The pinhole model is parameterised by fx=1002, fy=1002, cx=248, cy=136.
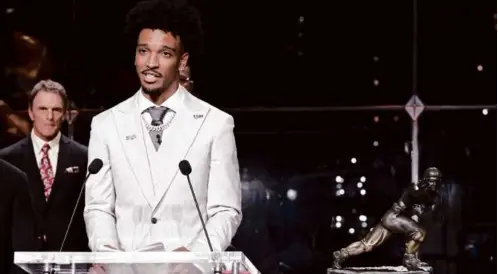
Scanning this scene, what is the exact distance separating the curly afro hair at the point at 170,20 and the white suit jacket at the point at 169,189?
1.09 ft

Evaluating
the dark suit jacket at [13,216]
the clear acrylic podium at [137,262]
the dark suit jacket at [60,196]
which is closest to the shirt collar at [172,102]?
the dark suit jacket at [60,196]

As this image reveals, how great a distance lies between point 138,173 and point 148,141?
0.15m

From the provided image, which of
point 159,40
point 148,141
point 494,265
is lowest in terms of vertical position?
point 494,265

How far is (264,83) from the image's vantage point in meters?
4.49

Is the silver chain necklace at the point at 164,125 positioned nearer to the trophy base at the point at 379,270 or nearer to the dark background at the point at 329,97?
the dark background at the point at 329,97

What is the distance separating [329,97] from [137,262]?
6.02 feet

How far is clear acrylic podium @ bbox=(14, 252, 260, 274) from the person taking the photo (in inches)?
112

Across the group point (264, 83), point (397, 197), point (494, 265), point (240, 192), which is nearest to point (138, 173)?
point (240, 192)

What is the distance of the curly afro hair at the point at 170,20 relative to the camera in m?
4.04

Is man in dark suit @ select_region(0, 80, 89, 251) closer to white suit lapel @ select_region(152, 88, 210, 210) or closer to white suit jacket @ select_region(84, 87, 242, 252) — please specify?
white suit jacket @ select_region(84, 87, 242, 252)

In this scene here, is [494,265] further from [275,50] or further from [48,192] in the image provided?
[48,192]

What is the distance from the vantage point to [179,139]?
13.0 ft

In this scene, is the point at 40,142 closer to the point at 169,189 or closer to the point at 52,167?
the point at 52,167

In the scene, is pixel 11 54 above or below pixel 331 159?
above
